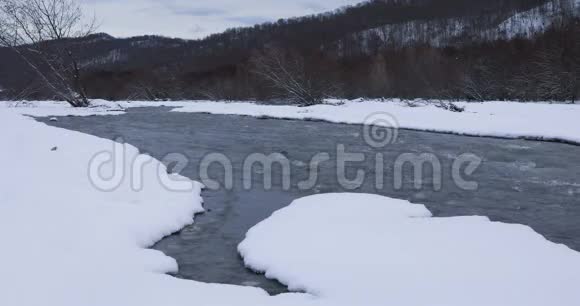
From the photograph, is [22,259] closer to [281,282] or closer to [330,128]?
[281,282]

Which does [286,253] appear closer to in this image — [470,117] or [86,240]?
[86,240]

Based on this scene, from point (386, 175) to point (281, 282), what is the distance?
4.81 metres

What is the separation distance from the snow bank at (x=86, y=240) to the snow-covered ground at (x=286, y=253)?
1cm

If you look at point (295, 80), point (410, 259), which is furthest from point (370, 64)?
point (410, 259)

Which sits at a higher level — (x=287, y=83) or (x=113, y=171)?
(x=287, y=83)

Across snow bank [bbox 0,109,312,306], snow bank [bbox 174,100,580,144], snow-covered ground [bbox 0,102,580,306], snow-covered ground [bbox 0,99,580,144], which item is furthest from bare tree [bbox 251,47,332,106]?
snow-covered ground [bbox 0,102,580,306]

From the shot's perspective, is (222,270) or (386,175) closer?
(222,270)

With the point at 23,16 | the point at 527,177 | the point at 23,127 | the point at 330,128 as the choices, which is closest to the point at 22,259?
the point at 527,177

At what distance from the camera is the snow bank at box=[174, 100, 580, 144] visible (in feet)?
43.4

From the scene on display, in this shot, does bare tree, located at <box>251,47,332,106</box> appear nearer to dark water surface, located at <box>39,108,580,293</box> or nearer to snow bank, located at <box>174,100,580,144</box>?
snow bank, located at <box>174,100,580,144</box>

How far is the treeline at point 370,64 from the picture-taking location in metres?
27.8

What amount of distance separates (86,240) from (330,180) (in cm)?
442

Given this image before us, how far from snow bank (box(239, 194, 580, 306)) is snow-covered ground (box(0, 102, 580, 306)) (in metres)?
0.01

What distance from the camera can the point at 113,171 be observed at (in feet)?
27.0
